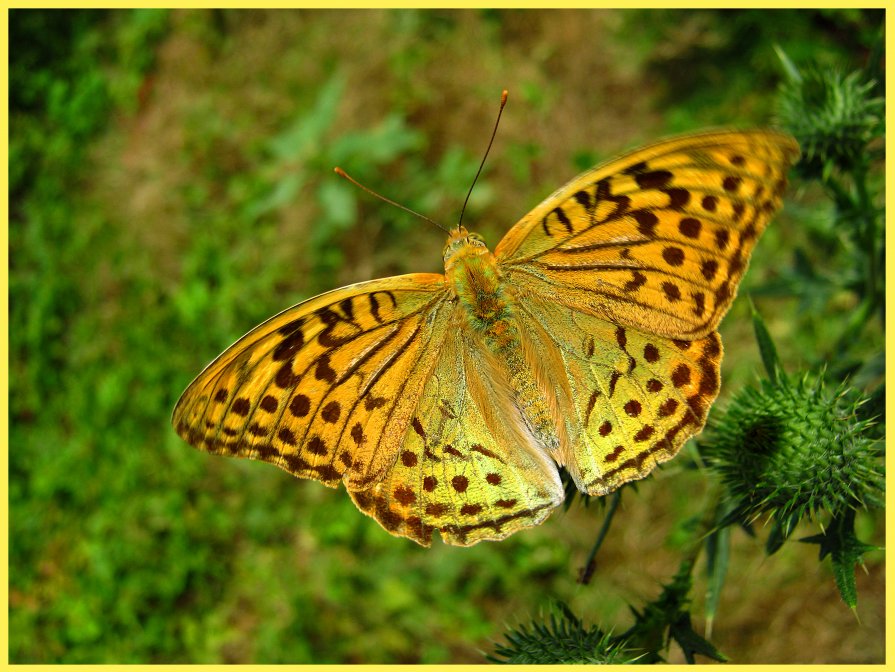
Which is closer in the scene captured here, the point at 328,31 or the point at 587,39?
the point at 587,39

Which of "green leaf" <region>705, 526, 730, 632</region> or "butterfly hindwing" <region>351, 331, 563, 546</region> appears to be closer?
"butterfly hindwing" <region>351, 331, 563, 546</region>

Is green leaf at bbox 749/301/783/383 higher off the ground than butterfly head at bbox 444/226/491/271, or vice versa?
butterfly head at bbox 444/226/491/271

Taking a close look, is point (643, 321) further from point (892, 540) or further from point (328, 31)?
point (328, 31)

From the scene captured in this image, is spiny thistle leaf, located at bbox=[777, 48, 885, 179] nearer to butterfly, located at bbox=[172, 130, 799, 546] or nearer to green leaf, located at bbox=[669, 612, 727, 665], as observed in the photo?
butterfly, located at bbox=[172, 130, 799, 546]

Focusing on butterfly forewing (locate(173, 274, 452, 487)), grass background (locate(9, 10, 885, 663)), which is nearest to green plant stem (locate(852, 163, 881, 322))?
grass background (locate(9, 10, 885, 663))

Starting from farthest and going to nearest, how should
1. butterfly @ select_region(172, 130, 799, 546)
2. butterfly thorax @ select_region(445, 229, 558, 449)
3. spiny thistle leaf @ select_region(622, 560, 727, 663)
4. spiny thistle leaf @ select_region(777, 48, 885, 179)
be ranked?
spiny thistle leaf @ select_region(777, 48, 885, 179), spiny thistle leaf @ select_region(622, 560, 727, 663), butterfly thorax @ select_region(445, 229, 558, 449), butterfly @ select_region(172, 130, 799, 546)

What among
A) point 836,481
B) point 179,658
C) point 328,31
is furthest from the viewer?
point 328,31

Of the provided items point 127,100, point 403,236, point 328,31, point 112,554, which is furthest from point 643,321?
point 127,100
